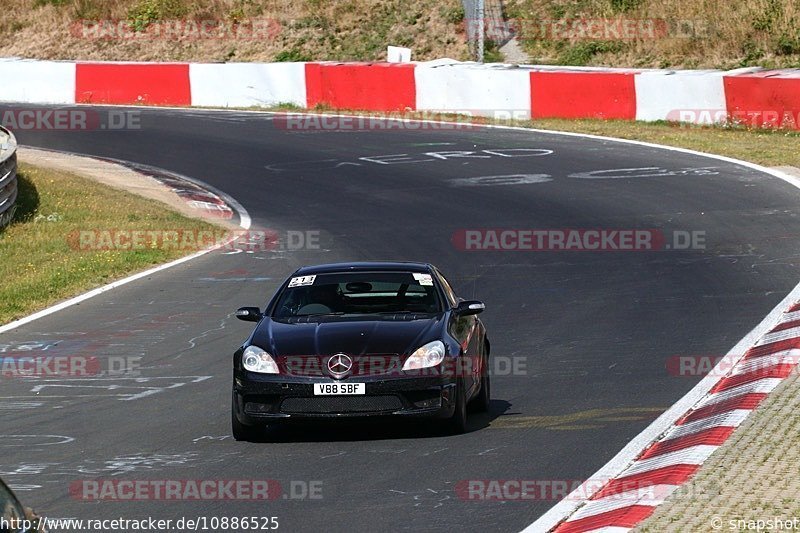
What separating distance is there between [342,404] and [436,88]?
80.0 feet

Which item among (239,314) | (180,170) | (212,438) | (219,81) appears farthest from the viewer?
(219,81)

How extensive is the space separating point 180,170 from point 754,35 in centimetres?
1835

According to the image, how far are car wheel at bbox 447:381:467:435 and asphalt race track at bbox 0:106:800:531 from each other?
3.8 inches

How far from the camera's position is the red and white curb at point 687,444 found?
745 centimetres

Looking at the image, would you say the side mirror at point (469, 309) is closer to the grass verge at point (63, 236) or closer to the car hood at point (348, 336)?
the car hood at point (348, 336)

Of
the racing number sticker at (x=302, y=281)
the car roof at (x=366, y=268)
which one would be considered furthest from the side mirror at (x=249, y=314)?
the car roof at (x=366, y=268)

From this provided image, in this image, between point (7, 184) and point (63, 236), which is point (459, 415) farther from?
point (7, 184)

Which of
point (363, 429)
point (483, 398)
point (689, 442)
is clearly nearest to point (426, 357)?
point (363, 429)

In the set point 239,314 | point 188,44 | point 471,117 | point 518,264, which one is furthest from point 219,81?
point 239,314

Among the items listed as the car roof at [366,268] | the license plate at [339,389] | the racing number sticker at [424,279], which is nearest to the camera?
the license plate at [339,389]

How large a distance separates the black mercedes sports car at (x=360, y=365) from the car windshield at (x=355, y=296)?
0.7 inches

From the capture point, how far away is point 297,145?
30.4 m

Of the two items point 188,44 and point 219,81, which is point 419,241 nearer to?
point 219,81

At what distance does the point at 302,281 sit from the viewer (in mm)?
11539
